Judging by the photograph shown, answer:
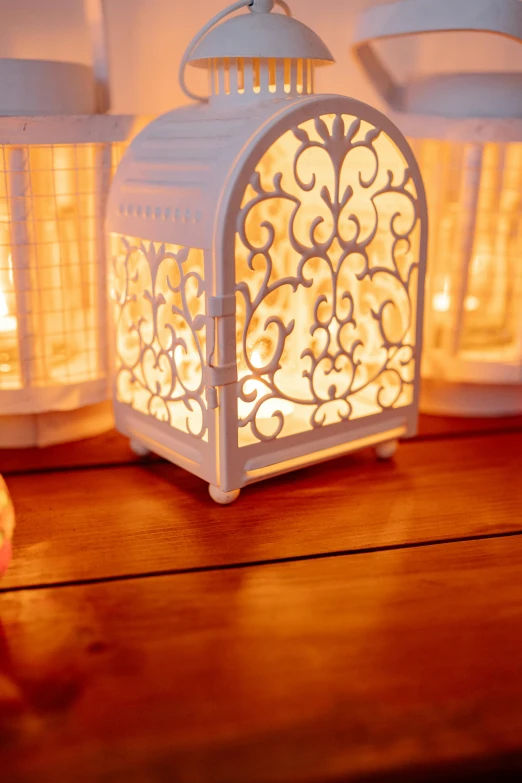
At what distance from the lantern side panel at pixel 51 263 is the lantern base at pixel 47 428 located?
64 millimetres

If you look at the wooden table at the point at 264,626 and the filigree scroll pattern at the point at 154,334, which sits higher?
the filigree scroll pattern at the point at 154,334

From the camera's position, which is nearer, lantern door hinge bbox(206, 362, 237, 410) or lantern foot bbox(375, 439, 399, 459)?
lantern door hinge bbox(206, 362, 237, 410)

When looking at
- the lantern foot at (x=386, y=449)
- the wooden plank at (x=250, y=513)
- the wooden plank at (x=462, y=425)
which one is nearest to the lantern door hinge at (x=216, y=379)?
the wooden plank at (x=250, y=513)

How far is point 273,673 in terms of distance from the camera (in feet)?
1.67

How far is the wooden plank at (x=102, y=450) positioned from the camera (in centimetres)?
86

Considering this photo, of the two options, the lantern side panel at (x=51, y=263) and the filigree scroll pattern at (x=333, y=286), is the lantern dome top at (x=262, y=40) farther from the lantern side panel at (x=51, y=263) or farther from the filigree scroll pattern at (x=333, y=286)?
the lantern side panel at (x=51, y=263)

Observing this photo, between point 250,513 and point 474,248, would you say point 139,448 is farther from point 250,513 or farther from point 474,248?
point 474,248

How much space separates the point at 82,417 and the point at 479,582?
1.72 ft

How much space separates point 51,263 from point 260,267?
9.3 inches

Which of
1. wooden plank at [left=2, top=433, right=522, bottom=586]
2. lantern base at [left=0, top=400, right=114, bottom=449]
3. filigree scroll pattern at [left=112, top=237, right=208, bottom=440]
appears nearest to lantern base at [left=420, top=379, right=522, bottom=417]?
wooden plank at [left=2, top=433, right=522, bottom=586]

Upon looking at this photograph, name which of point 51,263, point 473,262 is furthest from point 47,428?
point 473,262

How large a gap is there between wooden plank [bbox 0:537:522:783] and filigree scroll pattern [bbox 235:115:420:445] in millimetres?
188

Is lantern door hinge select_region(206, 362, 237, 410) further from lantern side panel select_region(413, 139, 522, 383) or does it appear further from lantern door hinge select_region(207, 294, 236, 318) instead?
lantern side panel select_region(413, 139, 522, 383)

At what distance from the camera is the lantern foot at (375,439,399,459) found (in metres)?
0.86
